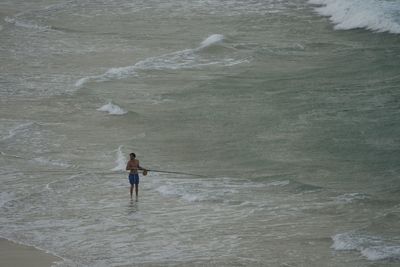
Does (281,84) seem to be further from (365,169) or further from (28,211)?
(28,211)

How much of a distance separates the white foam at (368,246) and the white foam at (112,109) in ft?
37.1

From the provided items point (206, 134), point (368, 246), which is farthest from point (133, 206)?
point (206, 134)

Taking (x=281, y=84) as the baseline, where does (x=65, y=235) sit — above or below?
below

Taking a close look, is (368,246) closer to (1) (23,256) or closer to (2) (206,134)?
(1) (23,256)

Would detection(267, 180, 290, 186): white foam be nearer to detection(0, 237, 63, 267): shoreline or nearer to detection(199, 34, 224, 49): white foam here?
detection(0, 237, 63, 267): shoreline

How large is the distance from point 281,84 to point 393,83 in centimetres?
322

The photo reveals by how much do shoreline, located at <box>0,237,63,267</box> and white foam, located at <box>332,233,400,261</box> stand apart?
4.71 meters

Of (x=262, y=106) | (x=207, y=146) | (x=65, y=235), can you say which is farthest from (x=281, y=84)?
(x=65, y=235)

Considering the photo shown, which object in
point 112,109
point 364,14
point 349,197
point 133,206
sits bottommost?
point 133,206

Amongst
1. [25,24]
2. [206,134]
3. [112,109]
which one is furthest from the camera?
[25,24]

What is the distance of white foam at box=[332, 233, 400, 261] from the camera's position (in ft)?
57.2

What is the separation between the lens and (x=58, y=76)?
33781mm

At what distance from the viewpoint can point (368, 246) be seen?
703 inches

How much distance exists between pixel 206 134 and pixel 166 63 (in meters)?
8.49
